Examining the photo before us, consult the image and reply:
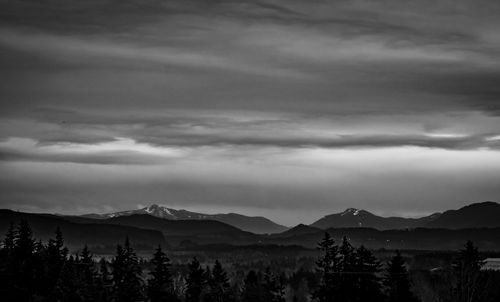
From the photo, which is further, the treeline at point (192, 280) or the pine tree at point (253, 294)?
the pine tree at point (253, 294)

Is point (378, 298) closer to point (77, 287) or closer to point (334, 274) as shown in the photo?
point (334, 274)

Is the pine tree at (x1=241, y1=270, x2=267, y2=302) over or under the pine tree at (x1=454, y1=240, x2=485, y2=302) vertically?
under

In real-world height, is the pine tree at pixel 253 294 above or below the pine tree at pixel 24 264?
below

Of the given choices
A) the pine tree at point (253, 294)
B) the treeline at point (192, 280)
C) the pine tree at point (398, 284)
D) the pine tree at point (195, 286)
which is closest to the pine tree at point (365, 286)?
the treeline at point (192, 280)

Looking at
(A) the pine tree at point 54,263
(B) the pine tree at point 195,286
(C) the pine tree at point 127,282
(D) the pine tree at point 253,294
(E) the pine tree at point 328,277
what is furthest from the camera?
(B) the pine tree at point 195,286

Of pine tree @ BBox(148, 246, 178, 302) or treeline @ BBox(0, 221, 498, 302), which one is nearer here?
treeline @ BBox(0, 221, 498, 302)

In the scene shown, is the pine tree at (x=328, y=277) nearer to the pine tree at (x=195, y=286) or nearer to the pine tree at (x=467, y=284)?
the pine tree at (x=467, y=284)

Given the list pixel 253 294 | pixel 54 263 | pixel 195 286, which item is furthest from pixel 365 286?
pixel 54 263

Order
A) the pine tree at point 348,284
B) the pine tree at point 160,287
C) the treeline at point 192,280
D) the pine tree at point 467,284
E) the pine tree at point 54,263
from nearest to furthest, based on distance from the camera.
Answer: the pine tree at point 467,284 → the pine tree at point 348,284 → the treeline at point 192,280 → the pine tree at point 160,287 → the pine tree at point 54,263

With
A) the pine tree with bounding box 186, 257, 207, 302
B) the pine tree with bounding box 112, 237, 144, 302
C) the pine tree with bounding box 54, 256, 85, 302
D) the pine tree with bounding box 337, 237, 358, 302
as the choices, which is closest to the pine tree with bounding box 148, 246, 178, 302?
the pine tree with bounding box 112, 237, 144, 302

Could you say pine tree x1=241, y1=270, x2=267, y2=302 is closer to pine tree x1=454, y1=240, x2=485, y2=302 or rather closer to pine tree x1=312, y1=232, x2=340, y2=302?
pine tree x1=312, y1=232, x2=340, y2=302

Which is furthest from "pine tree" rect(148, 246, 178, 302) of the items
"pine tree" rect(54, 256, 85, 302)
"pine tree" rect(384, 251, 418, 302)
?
"pine tree" rect(384, 251, 418, 302)

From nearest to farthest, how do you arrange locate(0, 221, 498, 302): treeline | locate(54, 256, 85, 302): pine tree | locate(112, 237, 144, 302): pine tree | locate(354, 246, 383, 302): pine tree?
locate(354, 246, 383, 302): pine tree < locate(0, 221, 498, 302): treeline < locate(54, 256, 85, 302): pine tree < locate(112, 237, 144, 302): pine tree

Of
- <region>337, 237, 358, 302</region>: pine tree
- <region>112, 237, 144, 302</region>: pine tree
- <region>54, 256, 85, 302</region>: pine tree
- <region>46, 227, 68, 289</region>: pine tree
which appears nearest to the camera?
<region>337, 237, 358, 302</region>: pine tree
